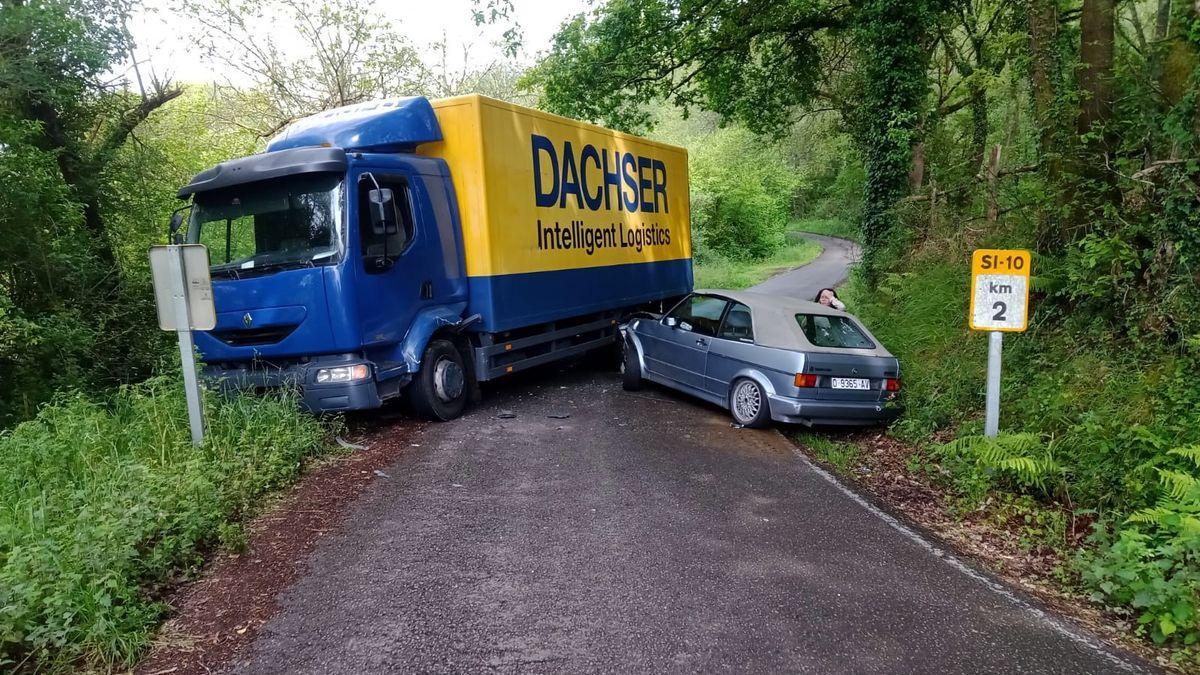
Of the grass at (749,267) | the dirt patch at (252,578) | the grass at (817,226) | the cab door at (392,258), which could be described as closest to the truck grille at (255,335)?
the cab door at (392,258)

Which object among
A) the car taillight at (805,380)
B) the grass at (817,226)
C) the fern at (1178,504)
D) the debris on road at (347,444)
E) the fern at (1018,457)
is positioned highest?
the grass at (817,226)

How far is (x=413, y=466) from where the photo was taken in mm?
6230

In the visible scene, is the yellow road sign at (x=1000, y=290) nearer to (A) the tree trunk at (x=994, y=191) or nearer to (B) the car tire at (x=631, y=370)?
(A) the tree trunk at (x=994, y=191)

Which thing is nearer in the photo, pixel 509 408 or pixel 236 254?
pixel 236 254

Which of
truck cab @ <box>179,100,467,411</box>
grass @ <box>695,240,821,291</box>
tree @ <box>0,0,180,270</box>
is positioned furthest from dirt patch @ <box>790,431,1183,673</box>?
grass @ <box>695,240,821,291</box>

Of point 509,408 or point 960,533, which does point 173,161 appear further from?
point 960,533

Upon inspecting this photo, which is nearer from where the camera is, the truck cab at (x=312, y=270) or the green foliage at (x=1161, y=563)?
the green foliage at (x=1161, y=563)

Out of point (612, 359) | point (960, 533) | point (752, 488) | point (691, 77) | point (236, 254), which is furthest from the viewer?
point (691, 77)

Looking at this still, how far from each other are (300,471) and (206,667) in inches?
114

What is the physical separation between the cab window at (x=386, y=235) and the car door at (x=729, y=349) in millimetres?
3645

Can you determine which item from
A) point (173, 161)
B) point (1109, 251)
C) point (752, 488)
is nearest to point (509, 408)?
point (752, 488)

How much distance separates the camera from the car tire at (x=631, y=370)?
9.61 m

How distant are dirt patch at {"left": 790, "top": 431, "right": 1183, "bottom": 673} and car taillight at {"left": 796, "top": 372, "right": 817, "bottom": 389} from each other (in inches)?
26.2

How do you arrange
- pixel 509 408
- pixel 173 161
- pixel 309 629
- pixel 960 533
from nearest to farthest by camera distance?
1. pixel 309 629
2. pixel 960 533
3. pixel 509 408
4. pixel 173 161
